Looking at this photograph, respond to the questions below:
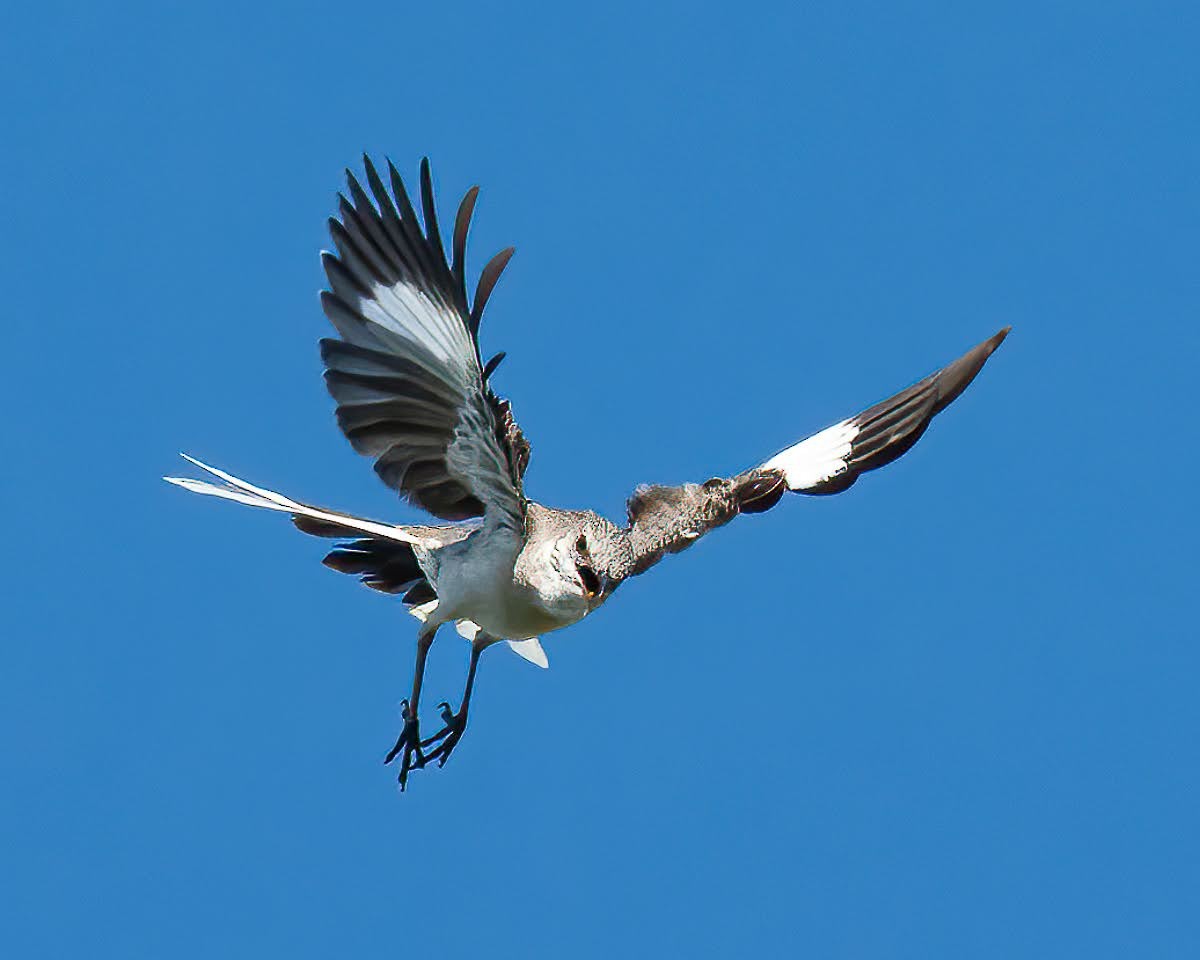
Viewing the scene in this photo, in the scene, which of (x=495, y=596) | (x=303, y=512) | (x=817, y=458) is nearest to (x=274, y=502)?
(x=303, y=512)

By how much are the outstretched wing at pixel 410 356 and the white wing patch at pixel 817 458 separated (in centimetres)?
169

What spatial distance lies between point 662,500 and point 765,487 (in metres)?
0.56

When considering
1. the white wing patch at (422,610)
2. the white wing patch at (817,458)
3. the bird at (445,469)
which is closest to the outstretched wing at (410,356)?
the bird at (445,469)

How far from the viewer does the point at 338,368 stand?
6703mm

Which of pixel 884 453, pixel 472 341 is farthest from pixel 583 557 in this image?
pixel 884 453

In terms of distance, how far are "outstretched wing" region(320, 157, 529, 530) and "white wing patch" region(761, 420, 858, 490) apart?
5.54ft

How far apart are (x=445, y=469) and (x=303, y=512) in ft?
2.50

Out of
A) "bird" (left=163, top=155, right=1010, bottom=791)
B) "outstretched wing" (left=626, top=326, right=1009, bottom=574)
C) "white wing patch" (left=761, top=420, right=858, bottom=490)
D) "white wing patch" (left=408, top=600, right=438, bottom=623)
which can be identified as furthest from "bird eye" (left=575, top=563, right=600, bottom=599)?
"white wing patch" (left=761, top=420, right=858, bottom=490)

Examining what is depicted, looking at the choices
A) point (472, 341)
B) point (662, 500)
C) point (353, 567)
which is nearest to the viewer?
point (472, 341)

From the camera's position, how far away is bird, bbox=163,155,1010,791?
21.4 ft

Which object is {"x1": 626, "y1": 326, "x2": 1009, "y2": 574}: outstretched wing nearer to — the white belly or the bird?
the bird

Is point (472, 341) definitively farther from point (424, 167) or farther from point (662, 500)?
point (662, 500)

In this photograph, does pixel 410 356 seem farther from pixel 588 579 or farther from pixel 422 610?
pixel 422 610

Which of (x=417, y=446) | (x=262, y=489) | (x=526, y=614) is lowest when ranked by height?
(x=526, y=614)
